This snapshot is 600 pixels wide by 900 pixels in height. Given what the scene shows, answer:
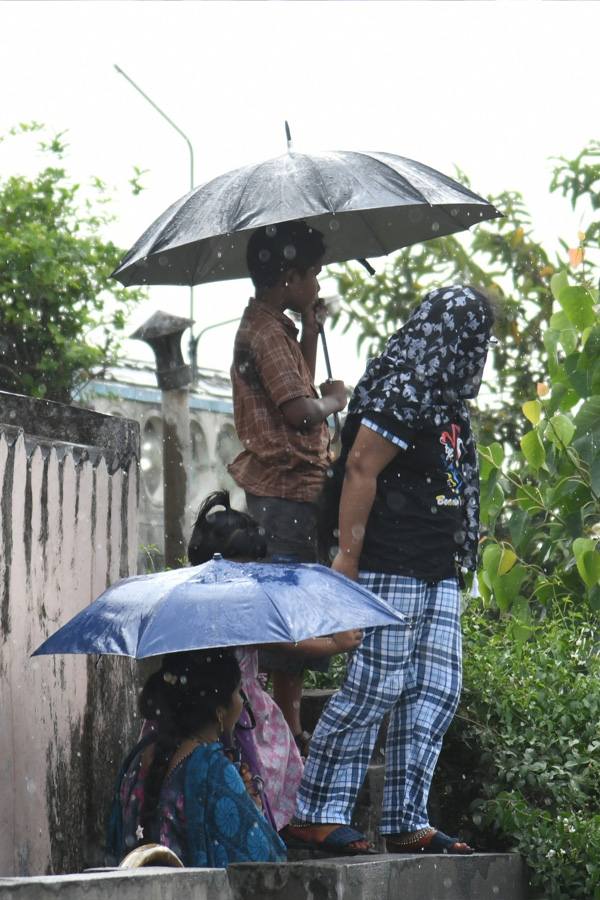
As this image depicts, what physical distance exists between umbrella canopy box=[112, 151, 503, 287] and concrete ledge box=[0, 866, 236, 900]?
2.15 metres

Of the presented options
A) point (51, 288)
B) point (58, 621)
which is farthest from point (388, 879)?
point (51, 288)

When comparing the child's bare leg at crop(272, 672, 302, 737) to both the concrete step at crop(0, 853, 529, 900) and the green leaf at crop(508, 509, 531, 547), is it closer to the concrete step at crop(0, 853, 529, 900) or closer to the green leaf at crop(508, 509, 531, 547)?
the concrete step at crop(0, 853, 529, 900)

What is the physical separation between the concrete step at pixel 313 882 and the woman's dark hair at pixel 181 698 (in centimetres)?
40

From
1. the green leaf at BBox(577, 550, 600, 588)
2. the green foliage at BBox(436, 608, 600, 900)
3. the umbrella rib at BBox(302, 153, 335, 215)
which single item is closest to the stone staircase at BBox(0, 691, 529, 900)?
the green foliage at BBox(436, 608, 600, 900)

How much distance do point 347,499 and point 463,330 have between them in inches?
25.0

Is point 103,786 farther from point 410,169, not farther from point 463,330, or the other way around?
point 410,169

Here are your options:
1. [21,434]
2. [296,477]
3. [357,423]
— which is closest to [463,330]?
[357,423]

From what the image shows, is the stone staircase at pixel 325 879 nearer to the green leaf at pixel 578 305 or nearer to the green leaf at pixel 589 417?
the green leaf at pixel 589 417

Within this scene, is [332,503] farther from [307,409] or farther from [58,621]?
[58,621]

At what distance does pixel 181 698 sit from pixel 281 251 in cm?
164

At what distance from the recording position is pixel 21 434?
3.91m

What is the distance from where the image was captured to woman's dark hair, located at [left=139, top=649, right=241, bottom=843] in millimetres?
3273

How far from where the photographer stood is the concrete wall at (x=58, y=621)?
376 cm

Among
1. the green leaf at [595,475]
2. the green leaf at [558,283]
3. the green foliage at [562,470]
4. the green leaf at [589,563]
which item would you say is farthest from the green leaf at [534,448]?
the green leaf at [558,283]
